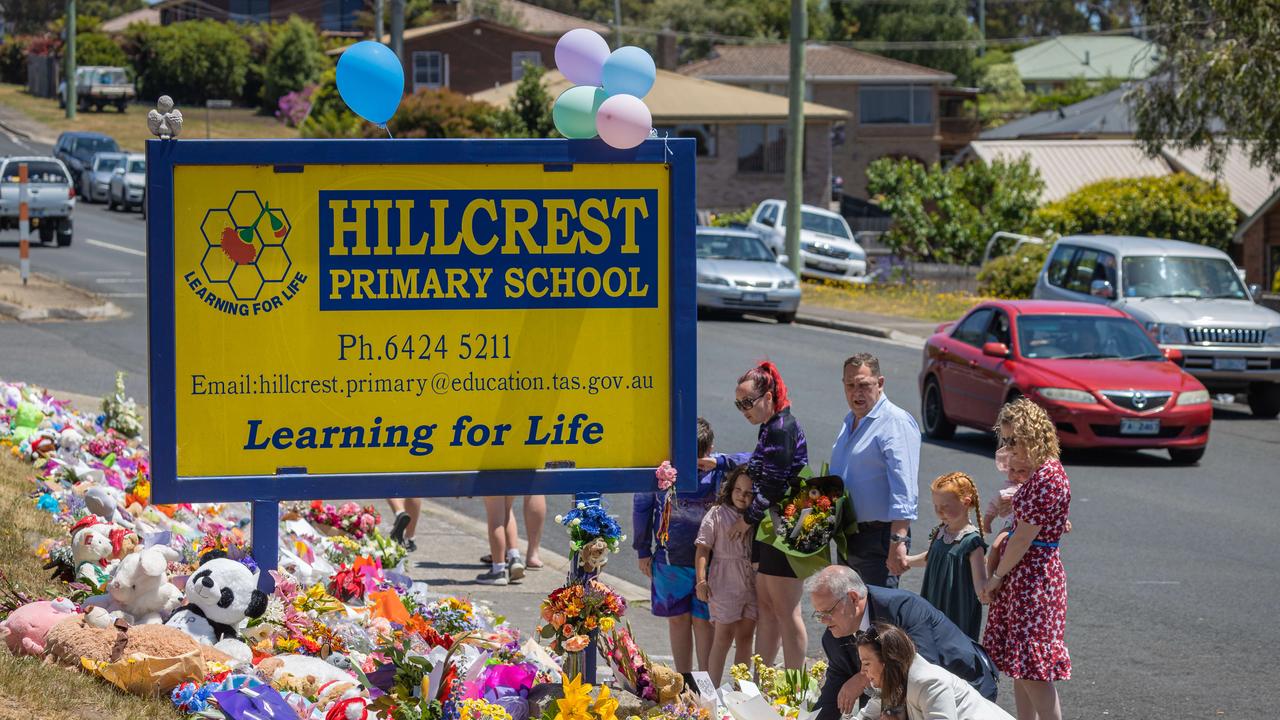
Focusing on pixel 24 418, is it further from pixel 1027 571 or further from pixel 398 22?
pixel 398 22

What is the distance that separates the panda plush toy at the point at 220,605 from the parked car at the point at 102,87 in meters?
64.3

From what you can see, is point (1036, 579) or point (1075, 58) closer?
point (1036, 579)

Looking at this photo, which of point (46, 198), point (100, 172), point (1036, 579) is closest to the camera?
point (1036, 579)

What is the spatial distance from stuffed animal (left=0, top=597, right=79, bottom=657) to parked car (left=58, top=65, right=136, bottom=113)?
64.1 meters

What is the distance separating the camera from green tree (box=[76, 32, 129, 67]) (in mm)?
72062

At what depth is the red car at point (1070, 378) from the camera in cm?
1477

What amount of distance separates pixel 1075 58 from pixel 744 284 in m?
74.8

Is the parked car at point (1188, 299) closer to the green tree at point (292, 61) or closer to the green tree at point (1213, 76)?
the green tree at point (1213, 76)

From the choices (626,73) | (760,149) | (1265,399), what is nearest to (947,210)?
(760,149)

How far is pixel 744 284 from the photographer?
2692cm

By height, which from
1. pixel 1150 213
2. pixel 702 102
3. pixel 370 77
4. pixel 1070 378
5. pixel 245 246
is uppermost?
pixel 702 102

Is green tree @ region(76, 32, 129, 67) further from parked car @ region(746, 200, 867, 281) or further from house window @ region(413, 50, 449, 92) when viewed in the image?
parked car @ region(746, 200, 867, 281)

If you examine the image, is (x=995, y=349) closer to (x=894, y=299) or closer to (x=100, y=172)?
(x=894, y=299)

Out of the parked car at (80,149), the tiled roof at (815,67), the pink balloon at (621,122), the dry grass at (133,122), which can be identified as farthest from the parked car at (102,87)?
the pink balloon at (621,122)
